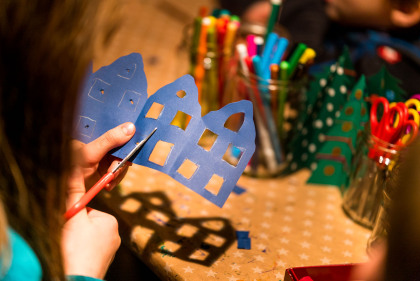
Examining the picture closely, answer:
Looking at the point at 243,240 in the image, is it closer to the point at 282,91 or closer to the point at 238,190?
the point at 238,190

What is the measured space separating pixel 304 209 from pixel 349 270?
0.16 meters

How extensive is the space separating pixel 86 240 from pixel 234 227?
0.21m

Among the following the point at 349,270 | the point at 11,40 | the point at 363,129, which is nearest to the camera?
the point at 11,40

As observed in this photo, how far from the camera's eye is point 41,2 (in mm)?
323

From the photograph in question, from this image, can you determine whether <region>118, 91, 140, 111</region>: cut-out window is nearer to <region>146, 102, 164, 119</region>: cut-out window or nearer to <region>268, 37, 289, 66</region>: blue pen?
<region>146, 102, 164, 119</region>: cut-out window

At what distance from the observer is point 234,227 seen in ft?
1.88

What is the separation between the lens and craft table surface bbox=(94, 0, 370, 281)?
510 millimetres

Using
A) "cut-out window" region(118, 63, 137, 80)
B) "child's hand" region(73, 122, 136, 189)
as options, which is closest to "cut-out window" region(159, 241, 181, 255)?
"child's hand" region(73, 122, 136, 189)

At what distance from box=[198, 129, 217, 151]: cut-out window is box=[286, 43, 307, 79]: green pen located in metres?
0.20

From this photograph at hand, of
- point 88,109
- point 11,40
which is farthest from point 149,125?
point 11,40

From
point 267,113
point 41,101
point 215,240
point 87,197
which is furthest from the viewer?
point 267,113

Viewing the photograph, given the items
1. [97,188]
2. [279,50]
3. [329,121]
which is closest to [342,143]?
[329,121]

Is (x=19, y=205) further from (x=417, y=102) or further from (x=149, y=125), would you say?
(x=417, y=102)

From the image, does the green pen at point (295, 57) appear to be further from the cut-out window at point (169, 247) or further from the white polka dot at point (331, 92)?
the cut-out window at point (169, 247)
